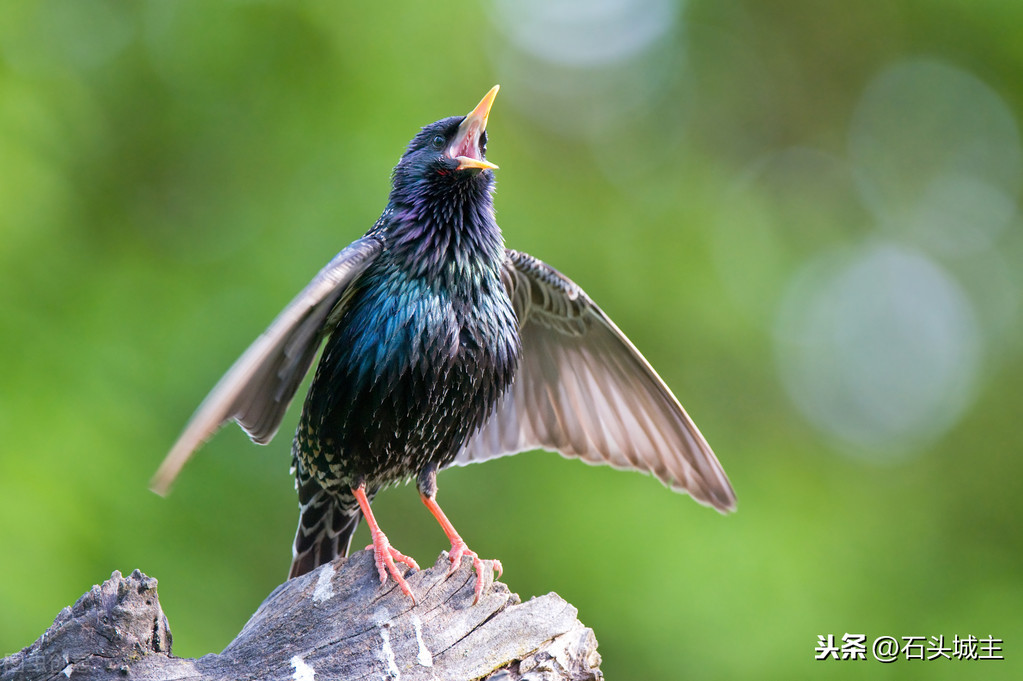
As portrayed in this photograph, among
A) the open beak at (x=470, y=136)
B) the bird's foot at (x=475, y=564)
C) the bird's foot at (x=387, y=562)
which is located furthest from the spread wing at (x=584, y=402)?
the bird's foot at (x=387, y=562)

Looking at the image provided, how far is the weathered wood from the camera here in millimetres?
2639

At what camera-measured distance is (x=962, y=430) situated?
294 inches

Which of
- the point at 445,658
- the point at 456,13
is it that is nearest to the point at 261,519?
the point at 445,658

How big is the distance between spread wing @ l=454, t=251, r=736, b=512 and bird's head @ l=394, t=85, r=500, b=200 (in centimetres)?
56

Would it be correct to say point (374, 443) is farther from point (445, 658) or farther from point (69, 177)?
point (69, 177)

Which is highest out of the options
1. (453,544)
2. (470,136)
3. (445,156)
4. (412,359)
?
(470,136)

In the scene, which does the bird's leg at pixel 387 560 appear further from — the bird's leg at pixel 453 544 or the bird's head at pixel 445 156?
the bird's head at pixel 445 156

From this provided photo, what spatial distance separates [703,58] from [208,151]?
13.4 ft

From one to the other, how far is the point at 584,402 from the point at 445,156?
4.70ft

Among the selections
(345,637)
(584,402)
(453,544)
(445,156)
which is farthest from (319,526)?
(445,156)

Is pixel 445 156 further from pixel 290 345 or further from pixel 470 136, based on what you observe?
pixel 290 345

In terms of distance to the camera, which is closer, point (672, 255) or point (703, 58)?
point (672, 255)

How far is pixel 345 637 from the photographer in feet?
9.79

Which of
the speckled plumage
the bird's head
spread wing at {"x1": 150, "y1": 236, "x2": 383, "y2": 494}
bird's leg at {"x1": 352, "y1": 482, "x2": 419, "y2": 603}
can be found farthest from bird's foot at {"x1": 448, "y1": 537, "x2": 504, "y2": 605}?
the bird's head
